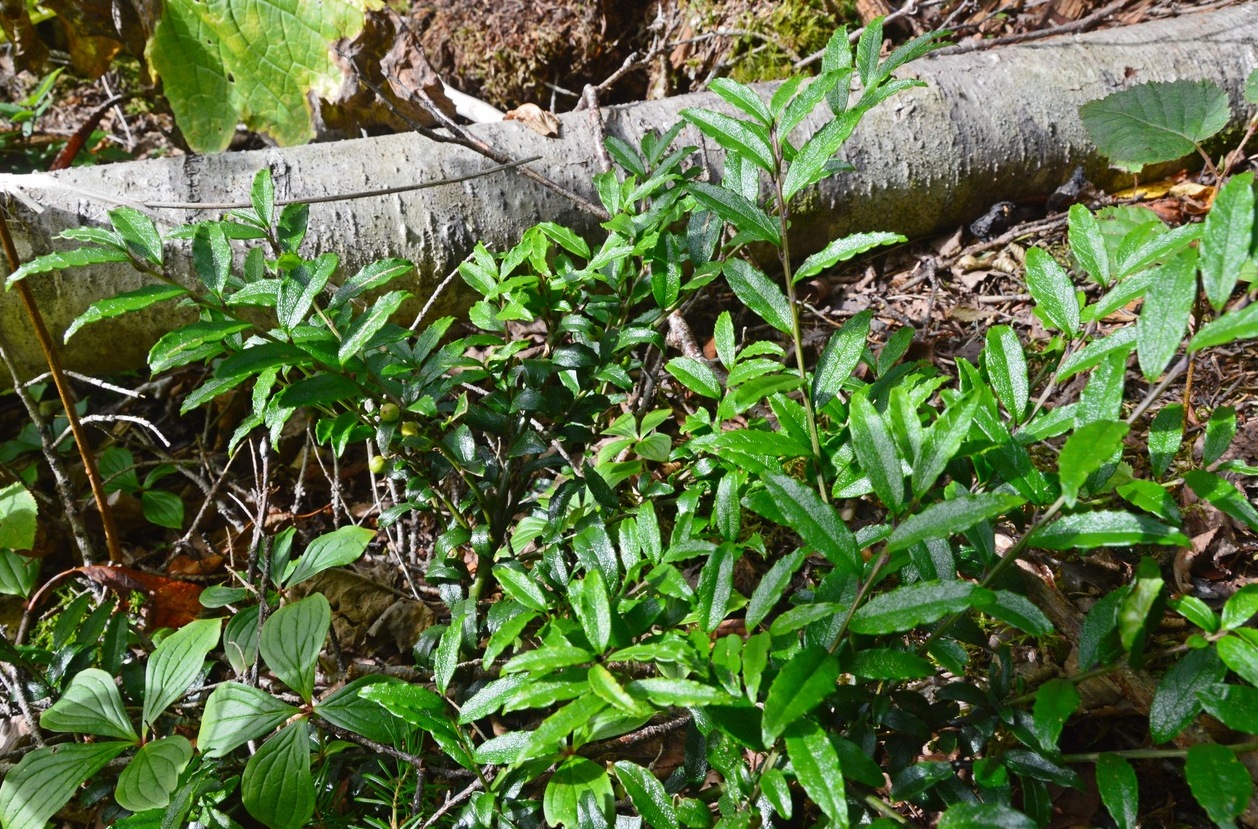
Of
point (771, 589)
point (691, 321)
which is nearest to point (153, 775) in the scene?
point (771, 589)

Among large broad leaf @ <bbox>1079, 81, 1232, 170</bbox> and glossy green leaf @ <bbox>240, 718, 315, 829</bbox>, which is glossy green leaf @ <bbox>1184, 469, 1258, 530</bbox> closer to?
glossy green leaf @ <bbox>240, 718, 315, 829</bbox>

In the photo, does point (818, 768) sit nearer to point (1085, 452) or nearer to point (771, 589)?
point (771, 589)

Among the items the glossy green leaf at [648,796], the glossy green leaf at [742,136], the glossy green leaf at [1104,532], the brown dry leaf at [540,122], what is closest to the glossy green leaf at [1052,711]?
the glossy green leaf at [1104,532]

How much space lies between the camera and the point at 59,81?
354 centimetres

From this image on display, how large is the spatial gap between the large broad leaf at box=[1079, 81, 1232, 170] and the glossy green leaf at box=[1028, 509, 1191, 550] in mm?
1596

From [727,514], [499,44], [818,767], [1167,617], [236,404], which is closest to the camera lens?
[818,767]

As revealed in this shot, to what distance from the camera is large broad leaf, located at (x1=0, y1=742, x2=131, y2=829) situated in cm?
103

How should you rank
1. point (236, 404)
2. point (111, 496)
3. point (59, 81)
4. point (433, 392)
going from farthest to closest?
point (59, 81), point (236, 404), point (111, 496), point (433, 392)

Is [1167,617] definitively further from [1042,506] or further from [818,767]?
[818,767]

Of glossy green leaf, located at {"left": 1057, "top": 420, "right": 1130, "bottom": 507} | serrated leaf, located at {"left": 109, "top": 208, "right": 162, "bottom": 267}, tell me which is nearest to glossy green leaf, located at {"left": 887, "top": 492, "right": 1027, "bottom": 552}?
glossy green leaf, located at {"left": 1057, "top": 420, "right": 1130, "bottom": 507}

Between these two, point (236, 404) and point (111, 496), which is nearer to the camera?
point (111, 496)

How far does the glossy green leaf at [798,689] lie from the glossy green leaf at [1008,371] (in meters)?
0.43

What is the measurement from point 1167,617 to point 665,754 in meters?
0.91

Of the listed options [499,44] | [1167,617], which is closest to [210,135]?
[499,44]
